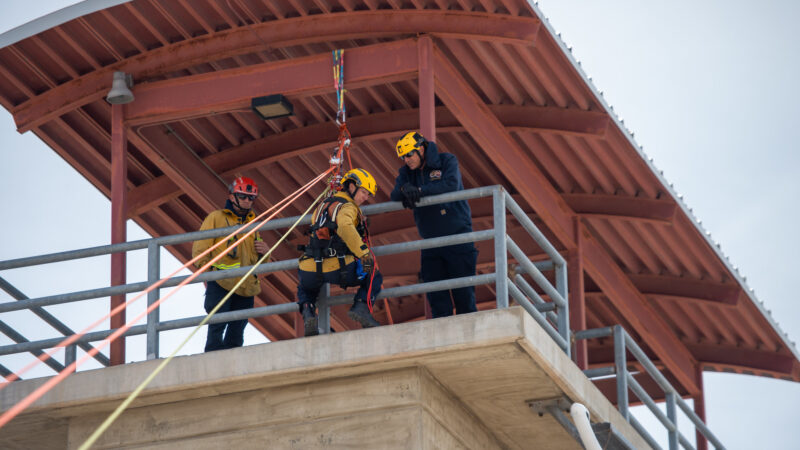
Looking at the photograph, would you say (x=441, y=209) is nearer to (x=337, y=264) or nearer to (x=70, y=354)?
(x=337, y=264)

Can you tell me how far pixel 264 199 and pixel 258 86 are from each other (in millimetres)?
2843

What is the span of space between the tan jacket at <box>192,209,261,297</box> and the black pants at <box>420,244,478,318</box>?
1789mm

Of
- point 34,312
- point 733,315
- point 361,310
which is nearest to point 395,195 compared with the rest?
point 361,310

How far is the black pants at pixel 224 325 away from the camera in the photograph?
13.5m

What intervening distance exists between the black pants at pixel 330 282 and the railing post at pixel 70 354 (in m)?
2.78

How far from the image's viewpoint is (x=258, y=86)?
15492 mm

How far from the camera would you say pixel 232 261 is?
13914 mm

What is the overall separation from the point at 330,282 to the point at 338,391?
3.07ft

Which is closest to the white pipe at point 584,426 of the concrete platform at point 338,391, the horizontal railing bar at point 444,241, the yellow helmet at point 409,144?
the concrete platform at point 338,391

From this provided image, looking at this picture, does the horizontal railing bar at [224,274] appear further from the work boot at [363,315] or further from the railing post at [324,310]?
the work boot at [363,315]

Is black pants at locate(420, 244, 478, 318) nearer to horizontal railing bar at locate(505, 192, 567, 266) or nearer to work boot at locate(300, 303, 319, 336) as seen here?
horizontal railing bar at locate(505, 192, 567, 266)

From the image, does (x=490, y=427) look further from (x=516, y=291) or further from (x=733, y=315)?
(x=733, y=315)

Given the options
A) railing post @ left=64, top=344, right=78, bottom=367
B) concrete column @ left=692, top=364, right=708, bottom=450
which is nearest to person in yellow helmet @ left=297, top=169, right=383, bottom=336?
railing post @ left=64, top=344, right=78, bottom=367

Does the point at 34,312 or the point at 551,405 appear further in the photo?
the point at 34,312
